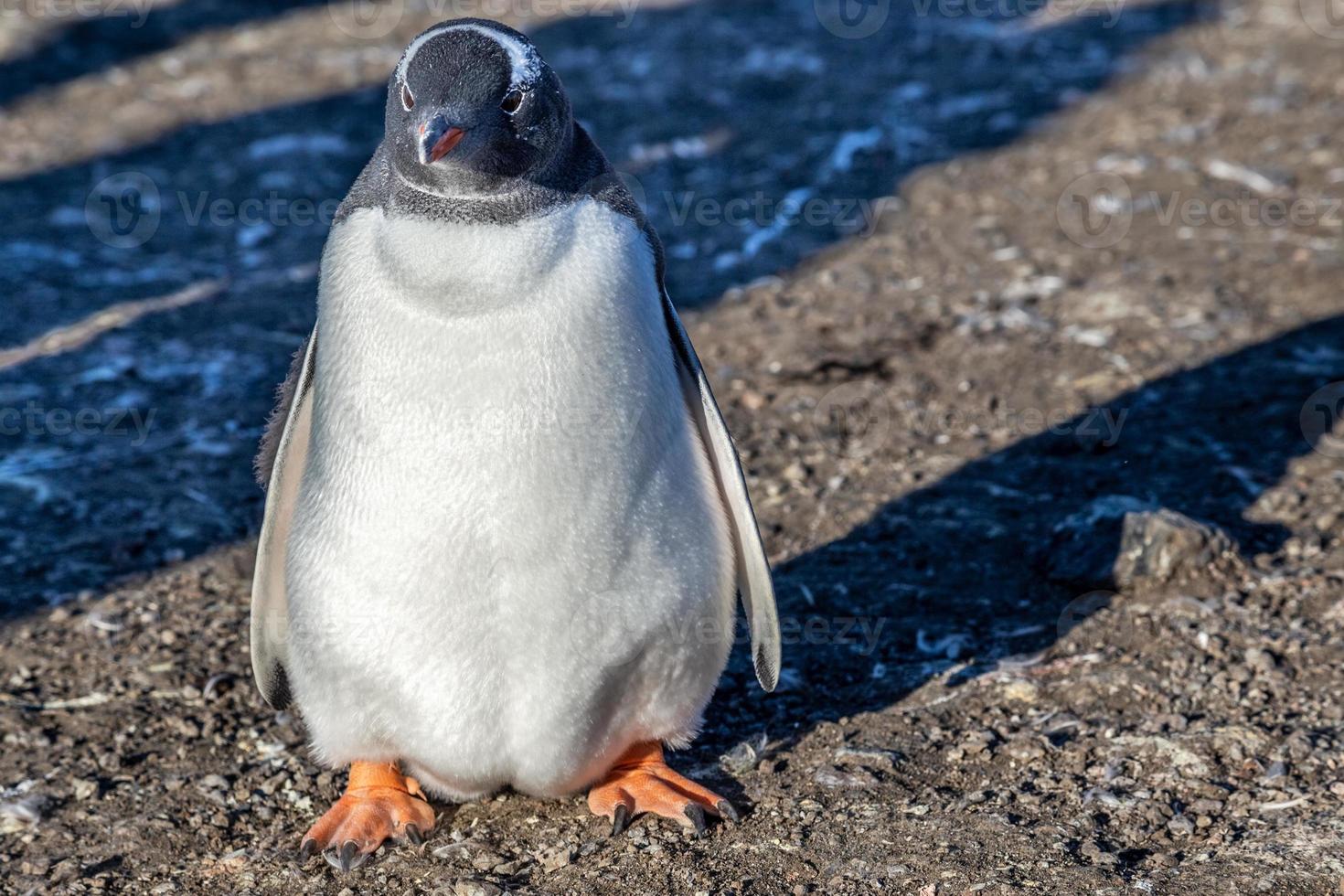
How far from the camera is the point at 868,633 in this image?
3633mm

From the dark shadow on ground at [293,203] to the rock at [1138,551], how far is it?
0.25 meters

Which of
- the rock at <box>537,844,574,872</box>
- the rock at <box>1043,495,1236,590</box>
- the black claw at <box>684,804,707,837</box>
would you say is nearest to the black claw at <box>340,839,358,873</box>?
the rock at <box>537,844,574,872</box>

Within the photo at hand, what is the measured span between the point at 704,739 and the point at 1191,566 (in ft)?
4.23

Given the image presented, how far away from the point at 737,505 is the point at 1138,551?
128 cm

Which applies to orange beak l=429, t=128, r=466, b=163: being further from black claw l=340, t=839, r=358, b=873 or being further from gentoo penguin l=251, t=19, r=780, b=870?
black claw l=340, t=839, r=358, b=873

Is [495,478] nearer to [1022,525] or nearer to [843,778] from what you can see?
[843,778]

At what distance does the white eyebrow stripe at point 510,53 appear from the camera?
101 inches

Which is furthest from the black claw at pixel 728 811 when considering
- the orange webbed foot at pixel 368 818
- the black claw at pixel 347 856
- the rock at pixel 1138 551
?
the rock at pixel 1138 551

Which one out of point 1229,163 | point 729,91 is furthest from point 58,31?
point 1229,163

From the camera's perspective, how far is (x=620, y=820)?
2885 mm

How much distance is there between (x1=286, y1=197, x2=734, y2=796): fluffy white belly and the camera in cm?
261

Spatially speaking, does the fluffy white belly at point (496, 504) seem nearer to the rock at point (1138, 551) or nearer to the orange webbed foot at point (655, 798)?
the orange webbed foot at point (655, 798)

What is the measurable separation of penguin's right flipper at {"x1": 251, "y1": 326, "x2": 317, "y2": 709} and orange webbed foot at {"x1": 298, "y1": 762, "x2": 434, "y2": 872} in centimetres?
28

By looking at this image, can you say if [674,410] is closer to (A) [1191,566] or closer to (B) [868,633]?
(B) [868,633]
